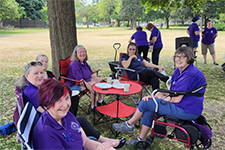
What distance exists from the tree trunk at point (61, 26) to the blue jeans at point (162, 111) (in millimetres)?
2966

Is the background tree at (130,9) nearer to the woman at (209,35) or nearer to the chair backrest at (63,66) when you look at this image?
the woman at (209,35)

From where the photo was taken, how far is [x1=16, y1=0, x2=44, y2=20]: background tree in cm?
4390

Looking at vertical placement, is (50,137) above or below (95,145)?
above

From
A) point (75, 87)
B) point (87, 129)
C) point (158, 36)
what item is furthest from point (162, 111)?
point (158, 36)

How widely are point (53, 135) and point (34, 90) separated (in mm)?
936

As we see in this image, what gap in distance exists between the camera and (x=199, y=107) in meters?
2.34

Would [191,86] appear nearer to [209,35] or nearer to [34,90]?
[34,90]

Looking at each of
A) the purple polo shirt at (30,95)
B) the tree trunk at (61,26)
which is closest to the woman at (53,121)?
the purple polo shirt at (30,95)

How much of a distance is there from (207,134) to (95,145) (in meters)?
1.39

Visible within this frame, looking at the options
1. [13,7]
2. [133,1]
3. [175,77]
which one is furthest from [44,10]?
[175,77]

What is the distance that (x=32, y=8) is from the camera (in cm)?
4581

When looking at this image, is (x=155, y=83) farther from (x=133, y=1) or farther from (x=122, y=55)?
(x=133, y=1)

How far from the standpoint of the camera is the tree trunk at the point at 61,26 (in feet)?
14.9

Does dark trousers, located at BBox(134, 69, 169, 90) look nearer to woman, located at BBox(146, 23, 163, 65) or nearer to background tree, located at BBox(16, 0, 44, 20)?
woman, located at BBox(146, 23, 163, 65)
